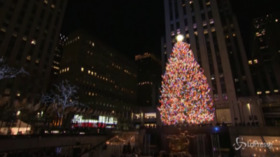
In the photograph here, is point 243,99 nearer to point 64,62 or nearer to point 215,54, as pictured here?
point 215,54

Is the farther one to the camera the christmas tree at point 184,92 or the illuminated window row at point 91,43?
the illuminated window row at point 91,43

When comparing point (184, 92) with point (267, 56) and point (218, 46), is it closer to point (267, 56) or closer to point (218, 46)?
point (218, 46)

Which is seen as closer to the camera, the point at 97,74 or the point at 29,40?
the point at 29,40

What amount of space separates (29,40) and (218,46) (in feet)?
169

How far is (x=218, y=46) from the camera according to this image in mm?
42250

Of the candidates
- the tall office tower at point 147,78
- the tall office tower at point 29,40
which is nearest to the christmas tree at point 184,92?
the tall office tower at point 29,40

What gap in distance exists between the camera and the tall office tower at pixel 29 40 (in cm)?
3778

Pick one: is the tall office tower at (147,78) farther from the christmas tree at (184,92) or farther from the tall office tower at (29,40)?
the christmas tree at (184,92)

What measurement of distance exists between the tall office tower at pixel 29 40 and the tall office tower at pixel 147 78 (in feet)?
178

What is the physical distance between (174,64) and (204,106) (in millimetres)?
6026

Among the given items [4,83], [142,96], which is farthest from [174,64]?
[142,96]

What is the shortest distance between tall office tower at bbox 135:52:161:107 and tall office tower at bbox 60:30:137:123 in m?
17.5

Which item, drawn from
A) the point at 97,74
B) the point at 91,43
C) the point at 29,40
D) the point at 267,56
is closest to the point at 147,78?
the point at 97,74

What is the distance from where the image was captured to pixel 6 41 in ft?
123
